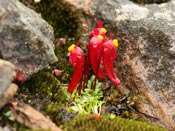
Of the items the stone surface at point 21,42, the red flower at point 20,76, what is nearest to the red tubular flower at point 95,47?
the stone surface at point 21,42

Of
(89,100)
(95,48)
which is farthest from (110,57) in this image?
(89,100)

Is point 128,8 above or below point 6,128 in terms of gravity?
above

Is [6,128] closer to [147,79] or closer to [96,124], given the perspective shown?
[96,124]

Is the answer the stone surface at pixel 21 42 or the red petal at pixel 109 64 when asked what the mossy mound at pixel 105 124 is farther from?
the stone surface at pixel 21 42

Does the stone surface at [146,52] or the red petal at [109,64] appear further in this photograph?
the stone surface at [146,52]

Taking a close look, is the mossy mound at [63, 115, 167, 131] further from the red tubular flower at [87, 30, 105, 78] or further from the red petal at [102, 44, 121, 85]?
the red tubular flower at [87, 30, 105, 78]

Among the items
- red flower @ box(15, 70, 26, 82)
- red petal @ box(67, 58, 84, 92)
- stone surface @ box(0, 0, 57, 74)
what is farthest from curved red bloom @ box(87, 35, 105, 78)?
red flower @ box(15, 70, 26, 82)

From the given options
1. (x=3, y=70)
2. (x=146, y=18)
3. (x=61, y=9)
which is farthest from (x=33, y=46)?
(x=146, y=18)
